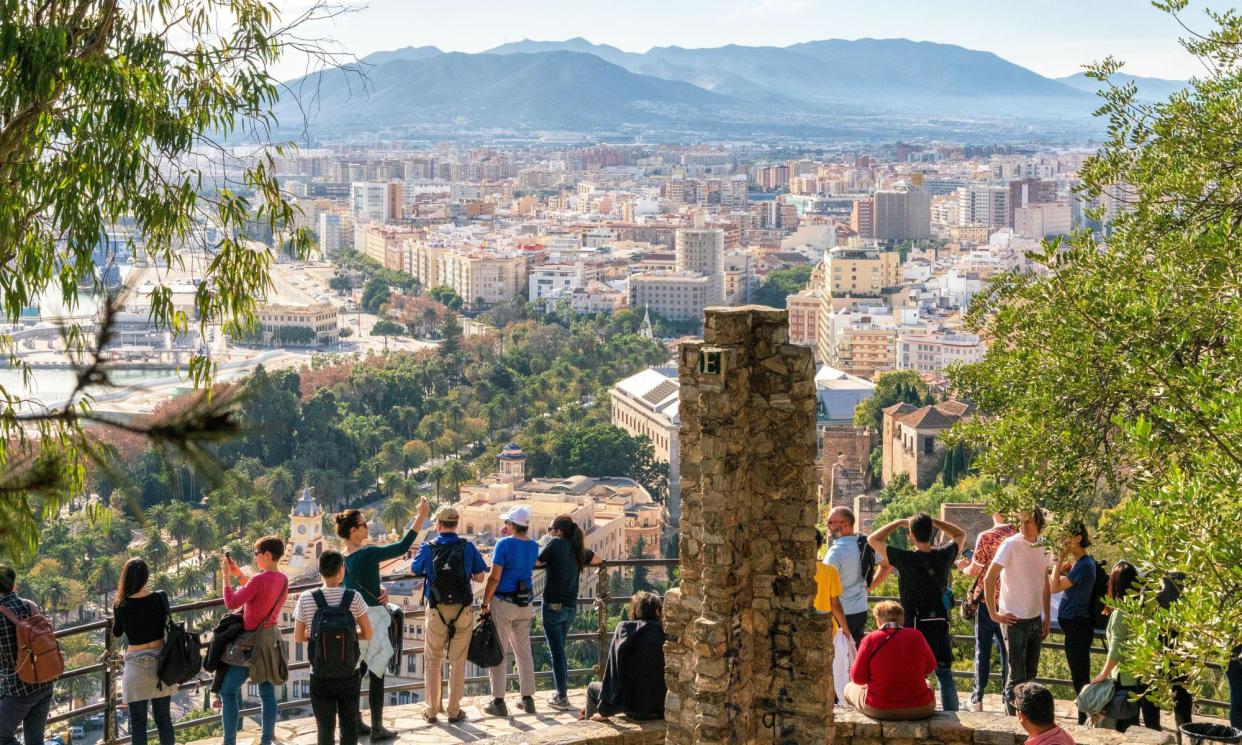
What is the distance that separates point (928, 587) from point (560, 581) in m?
1.31

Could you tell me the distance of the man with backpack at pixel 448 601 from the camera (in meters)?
5.18

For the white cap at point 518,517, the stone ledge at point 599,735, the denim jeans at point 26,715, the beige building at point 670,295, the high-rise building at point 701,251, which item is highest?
the white cap at point 518,517

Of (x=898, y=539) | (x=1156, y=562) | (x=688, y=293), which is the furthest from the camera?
(x=688, y=293)

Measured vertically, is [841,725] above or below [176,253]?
→ below

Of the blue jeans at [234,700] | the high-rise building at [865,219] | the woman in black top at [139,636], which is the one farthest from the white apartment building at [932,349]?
the woman in black top at [139,636]

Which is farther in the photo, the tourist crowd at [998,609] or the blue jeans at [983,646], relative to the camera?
the blue jeans at [983,646]

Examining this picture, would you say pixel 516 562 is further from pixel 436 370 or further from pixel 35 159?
pixel 436 370

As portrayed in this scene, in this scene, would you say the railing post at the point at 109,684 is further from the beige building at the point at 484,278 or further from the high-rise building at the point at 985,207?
the high-rise building at the point at 985,207

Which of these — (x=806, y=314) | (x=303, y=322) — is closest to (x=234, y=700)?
(x=806, y=314)

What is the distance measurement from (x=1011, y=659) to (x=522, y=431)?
2118 inches

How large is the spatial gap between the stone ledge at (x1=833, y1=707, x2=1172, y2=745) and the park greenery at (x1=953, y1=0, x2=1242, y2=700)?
674mm

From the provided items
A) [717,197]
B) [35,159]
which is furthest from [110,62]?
[717,197]

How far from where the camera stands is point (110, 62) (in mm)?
4895

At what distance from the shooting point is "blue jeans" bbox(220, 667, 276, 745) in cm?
489
